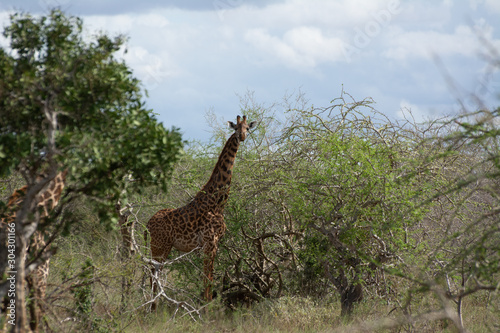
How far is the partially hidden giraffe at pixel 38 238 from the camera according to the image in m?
5.57

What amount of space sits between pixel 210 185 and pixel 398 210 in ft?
9.48

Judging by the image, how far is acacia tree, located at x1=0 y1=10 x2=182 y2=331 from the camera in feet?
15.8

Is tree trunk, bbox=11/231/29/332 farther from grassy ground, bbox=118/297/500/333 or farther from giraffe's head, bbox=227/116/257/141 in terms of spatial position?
giraffe's head, bbox=227/116/257/141

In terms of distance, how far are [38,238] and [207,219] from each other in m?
3.00

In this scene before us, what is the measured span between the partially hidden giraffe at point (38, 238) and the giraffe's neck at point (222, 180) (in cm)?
288

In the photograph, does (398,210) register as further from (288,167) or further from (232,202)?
(232,202)

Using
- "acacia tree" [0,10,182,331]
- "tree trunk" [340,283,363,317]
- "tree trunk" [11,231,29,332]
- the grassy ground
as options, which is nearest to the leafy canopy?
"acacia tree" [0,10,182,331]

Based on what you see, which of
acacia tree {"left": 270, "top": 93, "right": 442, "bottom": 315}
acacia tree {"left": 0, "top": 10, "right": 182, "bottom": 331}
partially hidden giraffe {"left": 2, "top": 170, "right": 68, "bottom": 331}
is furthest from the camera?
acacia tree {"left": 270, "top": 93, "right": 442, "bottom": 315}

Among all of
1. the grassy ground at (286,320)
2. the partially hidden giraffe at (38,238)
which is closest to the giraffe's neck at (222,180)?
the grassy ground at (286,320)

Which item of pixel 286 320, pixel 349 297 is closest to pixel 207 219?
pixel 286 320

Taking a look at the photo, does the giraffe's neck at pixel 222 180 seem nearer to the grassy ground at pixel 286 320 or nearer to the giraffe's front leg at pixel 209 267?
the giraffe's front leg at pixel 209 267

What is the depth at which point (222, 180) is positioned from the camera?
28.3 ft

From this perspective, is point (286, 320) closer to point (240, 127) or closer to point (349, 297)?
point (349, 297)

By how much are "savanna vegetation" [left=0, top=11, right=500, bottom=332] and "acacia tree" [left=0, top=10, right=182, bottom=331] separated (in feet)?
0.05
